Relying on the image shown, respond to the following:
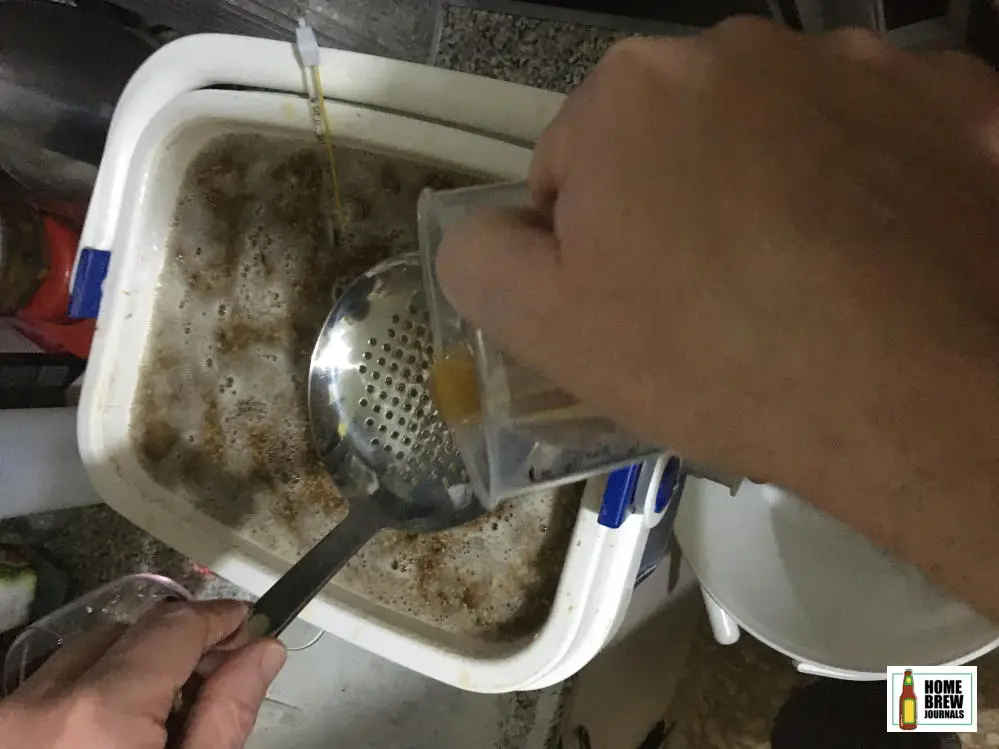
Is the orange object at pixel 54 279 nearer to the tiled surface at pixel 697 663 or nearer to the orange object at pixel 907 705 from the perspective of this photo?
the tiled surface at pixel 697 663

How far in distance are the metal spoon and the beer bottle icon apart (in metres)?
0.36

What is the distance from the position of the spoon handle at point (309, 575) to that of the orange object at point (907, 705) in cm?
40

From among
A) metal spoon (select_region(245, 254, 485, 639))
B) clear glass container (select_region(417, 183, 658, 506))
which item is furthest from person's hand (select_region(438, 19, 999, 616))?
metal spoon (select_region(245, 254, 485, 639))

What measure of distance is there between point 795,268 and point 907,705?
56cm

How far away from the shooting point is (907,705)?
0.63m

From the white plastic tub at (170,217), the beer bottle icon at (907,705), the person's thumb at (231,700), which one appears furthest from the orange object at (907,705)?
the person's thumb at (231,700)

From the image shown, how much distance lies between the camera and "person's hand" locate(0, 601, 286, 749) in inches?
12.6

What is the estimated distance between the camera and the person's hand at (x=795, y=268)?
21 cm

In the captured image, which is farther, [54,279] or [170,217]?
[54,279]

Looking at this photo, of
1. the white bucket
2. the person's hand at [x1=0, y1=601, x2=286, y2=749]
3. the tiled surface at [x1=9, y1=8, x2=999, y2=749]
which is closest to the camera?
the person's hand at [x1=0, y1=601, x2=286, y2=749]

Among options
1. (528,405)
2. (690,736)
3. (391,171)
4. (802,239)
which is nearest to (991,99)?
(802,239)

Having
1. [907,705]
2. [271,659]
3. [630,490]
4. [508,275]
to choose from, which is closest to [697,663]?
[907,705]

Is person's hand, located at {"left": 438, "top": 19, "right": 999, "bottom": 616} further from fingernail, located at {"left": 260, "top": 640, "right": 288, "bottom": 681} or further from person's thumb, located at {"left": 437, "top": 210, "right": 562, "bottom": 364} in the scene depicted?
fingernail, located at {"left": 260, "top": 640, "right": 288, "bottom": 681}

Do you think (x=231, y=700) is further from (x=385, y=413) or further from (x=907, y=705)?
(x=907, y=705)
